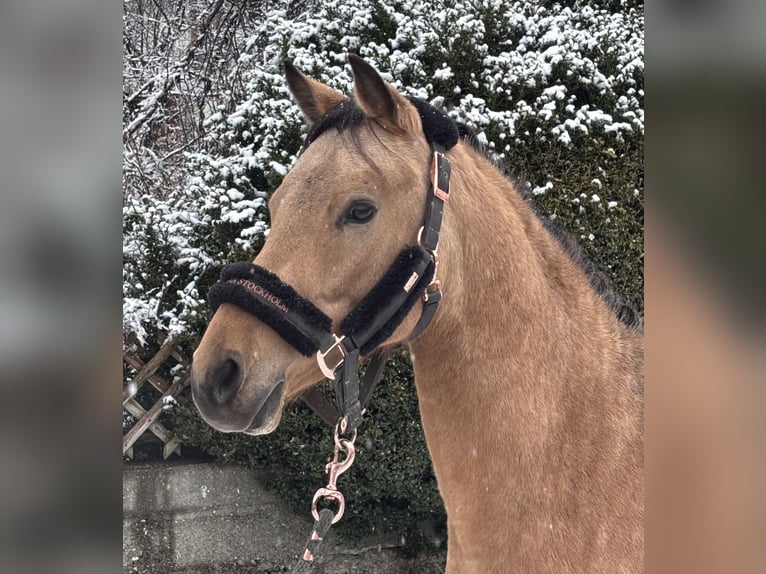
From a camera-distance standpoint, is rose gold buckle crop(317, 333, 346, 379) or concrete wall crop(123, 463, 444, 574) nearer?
rose gold buckle crop(317, 333, 346, 379)

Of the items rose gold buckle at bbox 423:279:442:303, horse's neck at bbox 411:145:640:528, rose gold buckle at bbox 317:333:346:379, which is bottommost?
horse's neck at bbox 411:145:640:528

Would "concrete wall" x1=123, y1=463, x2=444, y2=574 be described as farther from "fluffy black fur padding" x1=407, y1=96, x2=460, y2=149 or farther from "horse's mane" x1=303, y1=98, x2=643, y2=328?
"fluffy black fur padding" x1=407, y1=96, x2=460, y2=149

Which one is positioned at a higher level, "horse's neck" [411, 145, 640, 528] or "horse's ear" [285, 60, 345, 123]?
"horse's ear" [285, 60, 345, 123]

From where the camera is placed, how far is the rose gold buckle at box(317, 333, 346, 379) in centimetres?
125

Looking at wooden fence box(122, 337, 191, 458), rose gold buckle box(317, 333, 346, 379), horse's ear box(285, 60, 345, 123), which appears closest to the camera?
rose gold buckle box(317, 333, 346, 379)

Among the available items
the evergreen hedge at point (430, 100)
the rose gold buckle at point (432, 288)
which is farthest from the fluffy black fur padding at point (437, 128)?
the evergreen hedge at point (430, 100)

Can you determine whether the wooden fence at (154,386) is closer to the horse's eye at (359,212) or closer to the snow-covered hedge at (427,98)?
the snow-covered hedge at (427,98)

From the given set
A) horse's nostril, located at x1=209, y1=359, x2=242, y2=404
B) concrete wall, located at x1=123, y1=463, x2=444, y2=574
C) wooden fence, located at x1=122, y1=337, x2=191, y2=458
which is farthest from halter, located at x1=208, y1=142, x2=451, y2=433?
concrete wall, located at x1=123, y1=463, x2=444, y2=574

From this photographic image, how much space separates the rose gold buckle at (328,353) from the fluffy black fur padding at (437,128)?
0.54 m

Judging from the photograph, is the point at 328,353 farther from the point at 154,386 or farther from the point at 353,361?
the point at 154,386

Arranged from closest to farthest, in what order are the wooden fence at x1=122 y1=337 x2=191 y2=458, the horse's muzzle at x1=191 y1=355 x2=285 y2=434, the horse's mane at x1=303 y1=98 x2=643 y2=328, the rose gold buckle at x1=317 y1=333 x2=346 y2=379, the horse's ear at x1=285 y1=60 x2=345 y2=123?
the horse's muzzle at x1=191 y1=355 x2=285 y2=434
the rose gold buckle at x1=317 y1=333 x2=346 y2=379
the horse's mane at x1=303 y1=98 x2=643 y2=328
the horse's ear at x1=285 y1=60 x2=345 y2=123
the wooden fence at x1=122 y1=337 x2=191 y2=458

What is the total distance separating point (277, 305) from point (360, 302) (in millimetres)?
195
